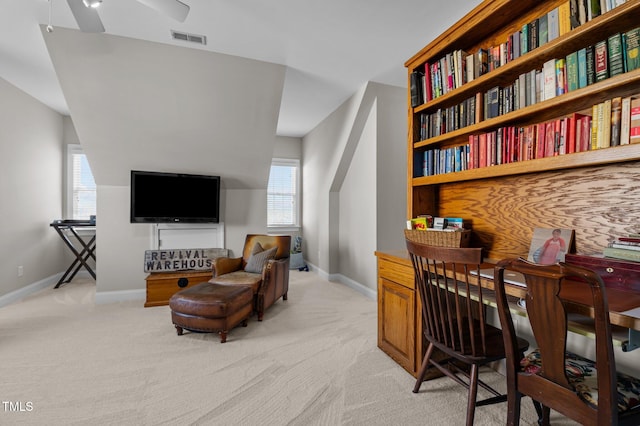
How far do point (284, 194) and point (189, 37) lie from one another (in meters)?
3.62

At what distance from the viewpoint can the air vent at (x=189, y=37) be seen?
8.91 ft

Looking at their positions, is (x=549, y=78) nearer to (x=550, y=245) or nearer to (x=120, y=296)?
(x=550, y=245)

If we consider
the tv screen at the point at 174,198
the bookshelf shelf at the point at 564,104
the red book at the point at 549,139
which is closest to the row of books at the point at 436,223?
the bookshelf shelf at the point at 564,104

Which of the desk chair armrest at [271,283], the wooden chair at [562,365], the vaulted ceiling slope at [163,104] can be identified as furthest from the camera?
the desk chair armrest at [271,283]

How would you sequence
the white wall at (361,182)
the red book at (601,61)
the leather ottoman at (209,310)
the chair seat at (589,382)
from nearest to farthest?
1. the chair seat at (589,382)
2. the red book at (601,61)
3. the leather ottoman at (209,310)
4. the white wall at (361,182)

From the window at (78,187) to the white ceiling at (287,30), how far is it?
1.48 metres

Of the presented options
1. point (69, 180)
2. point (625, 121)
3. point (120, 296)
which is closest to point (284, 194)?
point (120, 296)

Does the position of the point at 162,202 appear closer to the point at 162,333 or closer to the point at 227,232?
the point at 227,232

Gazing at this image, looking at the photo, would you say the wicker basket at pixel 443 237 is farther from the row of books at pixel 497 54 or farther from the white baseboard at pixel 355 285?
the white baseboard at pixel 355 285

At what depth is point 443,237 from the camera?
6.50 ft

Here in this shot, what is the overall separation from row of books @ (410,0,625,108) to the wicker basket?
0.95 m

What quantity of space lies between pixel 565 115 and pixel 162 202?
391 cm

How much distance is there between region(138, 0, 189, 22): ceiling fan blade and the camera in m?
1.91

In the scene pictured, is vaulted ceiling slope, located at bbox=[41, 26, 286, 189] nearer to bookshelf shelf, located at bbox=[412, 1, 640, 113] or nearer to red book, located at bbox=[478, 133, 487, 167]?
bookshelf shelf, located at bbox=[412, 1, 640, 113]
